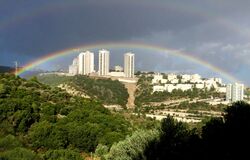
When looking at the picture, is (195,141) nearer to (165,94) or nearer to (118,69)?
(165,94)

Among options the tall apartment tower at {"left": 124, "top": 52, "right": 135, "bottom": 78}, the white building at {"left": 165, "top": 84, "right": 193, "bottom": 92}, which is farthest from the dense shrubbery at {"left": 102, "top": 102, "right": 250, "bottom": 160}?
the tall apartment tower at {"left": 124, "top": 52, "right": 135, "bottom": 78}

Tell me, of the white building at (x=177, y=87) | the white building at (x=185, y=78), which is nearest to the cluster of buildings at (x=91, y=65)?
the white building at (x=185, y=78)

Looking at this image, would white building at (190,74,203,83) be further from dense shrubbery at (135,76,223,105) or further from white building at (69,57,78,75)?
white building at (69,57,78,75)

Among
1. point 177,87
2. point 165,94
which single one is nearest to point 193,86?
point 177,87

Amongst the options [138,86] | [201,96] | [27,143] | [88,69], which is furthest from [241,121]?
[88,69]

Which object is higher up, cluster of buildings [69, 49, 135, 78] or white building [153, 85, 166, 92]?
cluster of buildings [69, 49, 135, 78]
